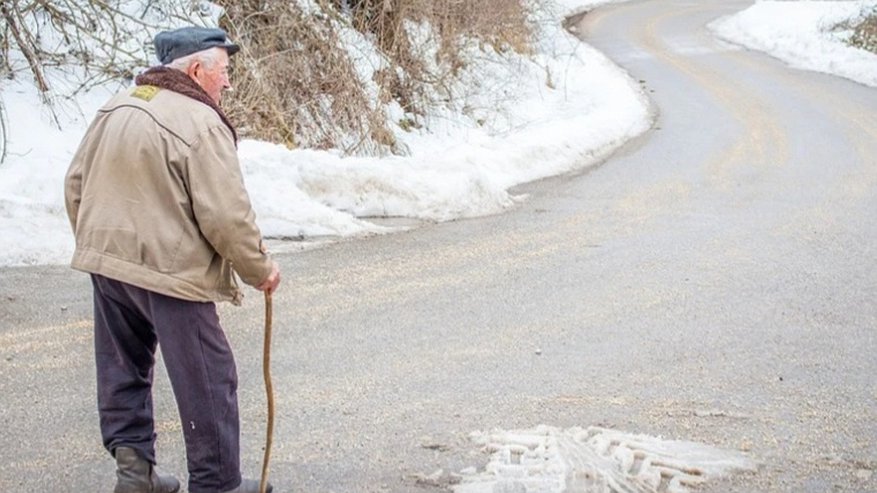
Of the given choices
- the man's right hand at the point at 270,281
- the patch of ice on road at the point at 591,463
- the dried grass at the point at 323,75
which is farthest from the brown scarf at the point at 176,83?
the dried grass at the point at 323,75

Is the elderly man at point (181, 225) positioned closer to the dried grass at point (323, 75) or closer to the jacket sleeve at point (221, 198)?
the jacket sleeve at point (221, 198)

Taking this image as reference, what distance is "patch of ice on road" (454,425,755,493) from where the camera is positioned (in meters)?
4.55

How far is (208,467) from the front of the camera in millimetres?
4023

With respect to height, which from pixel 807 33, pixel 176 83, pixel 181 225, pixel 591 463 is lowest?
pixel 807 33

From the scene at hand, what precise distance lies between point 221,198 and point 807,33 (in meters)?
30.9

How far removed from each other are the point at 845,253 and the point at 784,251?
490 millimetres

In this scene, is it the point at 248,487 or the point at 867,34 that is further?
the point at 867,34

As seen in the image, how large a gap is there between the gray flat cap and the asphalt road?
5.76 feet

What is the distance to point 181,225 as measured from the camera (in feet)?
12.6

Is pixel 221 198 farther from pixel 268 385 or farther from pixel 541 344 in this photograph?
pixel 541 344

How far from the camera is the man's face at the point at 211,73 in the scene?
3.93 metres

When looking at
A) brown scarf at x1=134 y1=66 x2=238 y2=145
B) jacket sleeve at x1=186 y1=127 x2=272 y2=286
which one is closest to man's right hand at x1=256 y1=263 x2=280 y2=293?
jacket sleeve at x1=186 y1=127 x2=272 y2=286

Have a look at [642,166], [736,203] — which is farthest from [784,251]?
[642,166]

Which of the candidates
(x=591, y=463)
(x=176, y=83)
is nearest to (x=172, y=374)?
(x=176, y=83)
